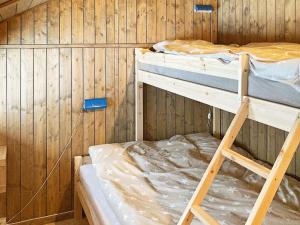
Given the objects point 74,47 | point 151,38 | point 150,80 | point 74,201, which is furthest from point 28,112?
point 151,38

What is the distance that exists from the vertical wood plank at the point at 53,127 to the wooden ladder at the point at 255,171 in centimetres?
172

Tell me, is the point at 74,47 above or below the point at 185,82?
above

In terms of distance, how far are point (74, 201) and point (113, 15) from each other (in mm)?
1730

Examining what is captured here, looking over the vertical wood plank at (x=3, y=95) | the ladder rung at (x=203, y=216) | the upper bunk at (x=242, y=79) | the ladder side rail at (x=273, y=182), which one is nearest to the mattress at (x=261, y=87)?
the upper bunk at (x=242, y=79)

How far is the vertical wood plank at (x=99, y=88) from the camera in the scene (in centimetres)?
300

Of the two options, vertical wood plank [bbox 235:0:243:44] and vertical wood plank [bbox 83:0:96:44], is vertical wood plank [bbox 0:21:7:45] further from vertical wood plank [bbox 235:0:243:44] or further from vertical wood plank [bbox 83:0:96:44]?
vertical wood plank [bbox 235:0:243:44]

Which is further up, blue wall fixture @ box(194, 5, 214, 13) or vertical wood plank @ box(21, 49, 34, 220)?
blue wall fixture @ box(194, 5, 214, 13)

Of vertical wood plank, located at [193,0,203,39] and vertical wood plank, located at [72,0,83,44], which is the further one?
vertical wood plank, located at [193,0,203,39]

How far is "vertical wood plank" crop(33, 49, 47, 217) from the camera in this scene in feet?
9.21

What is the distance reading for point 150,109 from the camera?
3.27 m

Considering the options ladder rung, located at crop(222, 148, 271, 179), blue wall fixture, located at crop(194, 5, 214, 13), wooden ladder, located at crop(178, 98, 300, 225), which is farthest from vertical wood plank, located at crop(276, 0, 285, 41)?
ladder rung, located at crop(222, 148, 271, 179)

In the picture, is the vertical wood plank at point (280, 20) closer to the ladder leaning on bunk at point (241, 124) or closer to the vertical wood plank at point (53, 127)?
the ladder leaning on bunk at point (241, 124)

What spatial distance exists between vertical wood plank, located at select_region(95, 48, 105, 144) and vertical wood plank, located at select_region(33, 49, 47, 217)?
455 mm

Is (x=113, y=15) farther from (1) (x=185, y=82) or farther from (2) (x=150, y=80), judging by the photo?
(1) (x=185, y=82)
